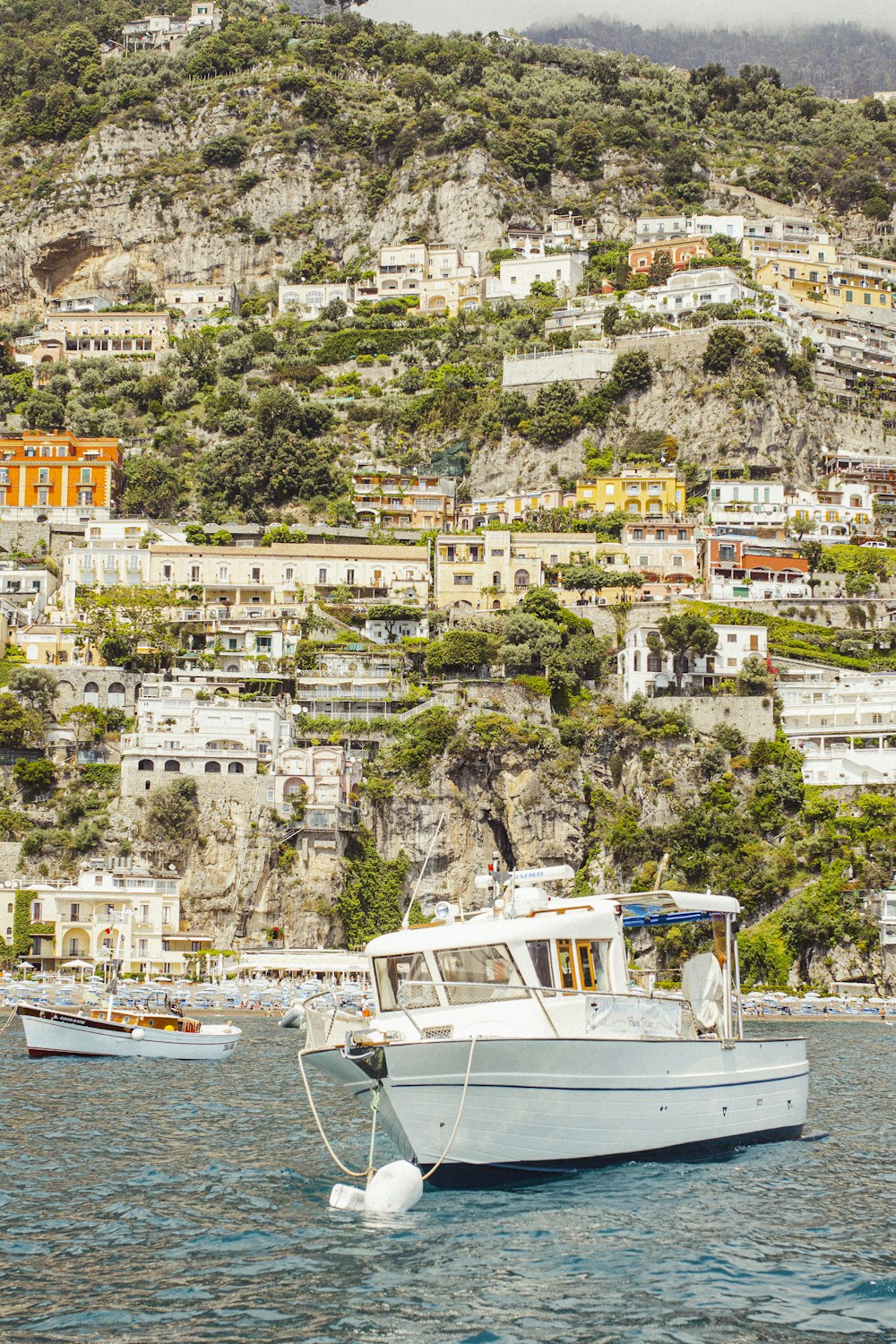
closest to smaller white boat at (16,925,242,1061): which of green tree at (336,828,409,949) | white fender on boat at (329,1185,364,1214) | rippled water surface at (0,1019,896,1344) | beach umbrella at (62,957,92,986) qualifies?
rippled water surface at (0,1019,896,1344)

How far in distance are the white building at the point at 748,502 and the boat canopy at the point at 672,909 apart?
66.7 m

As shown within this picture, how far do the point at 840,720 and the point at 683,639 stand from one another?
8.48 meters

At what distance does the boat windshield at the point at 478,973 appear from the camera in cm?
2091

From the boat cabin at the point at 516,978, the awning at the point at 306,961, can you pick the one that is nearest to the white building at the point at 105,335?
the awning at the point at 306,961

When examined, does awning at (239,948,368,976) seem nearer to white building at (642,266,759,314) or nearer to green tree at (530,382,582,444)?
green tree at (530,382,582,444)

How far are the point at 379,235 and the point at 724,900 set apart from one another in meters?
112

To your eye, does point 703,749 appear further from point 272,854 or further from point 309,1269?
point 309,1269

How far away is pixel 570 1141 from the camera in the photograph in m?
20.1

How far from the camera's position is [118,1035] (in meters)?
40.5

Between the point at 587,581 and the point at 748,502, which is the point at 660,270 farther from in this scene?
the point at 587,581

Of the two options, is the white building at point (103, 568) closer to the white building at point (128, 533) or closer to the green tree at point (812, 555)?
the white building at point (128, 533)

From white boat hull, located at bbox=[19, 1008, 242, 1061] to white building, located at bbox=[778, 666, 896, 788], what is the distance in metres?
35.4

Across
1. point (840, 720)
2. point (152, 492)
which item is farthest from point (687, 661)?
point (152, 492)

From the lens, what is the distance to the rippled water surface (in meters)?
14.5
